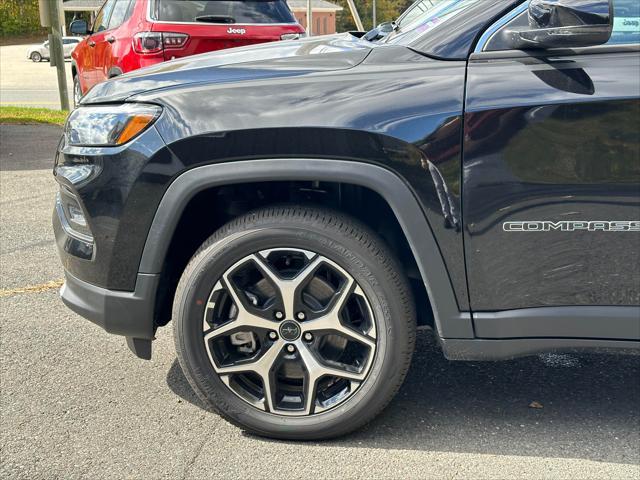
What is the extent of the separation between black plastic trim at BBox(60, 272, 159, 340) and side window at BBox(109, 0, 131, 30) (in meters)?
5.56

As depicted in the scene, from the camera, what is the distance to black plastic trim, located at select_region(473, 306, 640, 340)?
255 cm

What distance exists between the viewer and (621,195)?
245 centimetres

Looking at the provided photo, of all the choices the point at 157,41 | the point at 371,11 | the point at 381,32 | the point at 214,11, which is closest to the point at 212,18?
the point at 214,11

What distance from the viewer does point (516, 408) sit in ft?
10.1

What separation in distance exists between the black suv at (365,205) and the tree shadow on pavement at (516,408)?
0.28m

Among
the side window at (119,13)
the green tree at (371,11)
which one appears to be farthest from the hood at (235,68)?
the green tree at (371,11)

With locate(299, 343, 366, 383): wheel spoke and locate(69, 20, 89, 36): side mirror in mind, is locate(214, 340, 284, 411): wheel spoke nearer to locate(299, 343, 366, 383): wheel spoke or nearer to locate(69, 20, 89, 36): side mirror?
locate(299, 343, 366, 383): wheel spoke

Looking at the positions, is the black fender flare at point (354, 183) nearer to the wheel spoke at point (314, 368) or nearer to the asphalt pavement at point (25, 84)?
the wheel spoke at point (314, 368)

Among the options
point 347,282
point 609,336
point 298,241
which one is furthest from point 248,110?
point 609,336

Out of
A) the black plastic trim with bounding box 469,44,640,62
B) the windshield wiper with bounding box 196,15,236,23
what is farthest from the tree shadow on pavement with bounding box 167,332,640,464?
the windshield wiper with bounding box 196,15,236,23

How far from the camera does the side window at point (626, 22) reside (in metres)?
2.55

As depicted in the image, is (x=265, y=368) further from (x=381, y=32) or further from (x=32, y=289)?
(x=32, y=289)

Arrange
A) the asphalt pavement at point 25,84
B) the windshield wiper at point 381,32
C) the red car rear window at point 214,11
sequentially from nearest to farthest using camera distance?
the windshield wiper at point 381,32 < the red car rear window at point 214,11 < the asphalt pavement at point 25,84

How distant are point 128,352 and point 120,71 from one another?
15.5 ft
